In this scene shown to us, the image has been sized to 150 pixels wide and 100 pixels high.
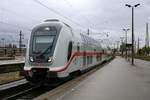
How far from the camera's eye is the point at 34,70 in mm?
17297

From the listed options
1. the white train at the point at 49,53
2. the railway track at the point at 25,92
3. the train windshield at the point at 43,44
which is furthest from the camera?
the train windshield at the point at 43,44

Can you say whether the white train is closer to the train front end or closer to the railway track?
the train front end

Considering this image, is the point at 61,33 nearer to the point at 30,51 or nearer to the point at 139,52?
the point at 30,51

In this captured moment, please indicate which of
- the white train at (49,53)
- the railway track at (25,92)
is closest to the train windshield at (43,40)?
the white train at (49,53)

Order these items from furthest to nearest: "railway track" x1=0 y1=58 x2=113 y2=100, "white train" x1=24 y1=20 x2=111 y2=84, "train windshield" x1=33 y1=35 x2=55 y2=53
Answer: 1. "train windshield" x1=33 y1=35 x2=55 y2=53
2. "white train" x1=24 y1=20 x2=111 y2=84
3. "railway track" x1=0 y1=58 x2=113 y2=100

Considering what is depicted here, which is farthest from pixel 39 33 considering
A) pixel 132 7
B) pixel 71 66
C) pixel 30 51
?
pixel 132 7

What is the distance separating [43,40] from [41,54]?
0.91 metres

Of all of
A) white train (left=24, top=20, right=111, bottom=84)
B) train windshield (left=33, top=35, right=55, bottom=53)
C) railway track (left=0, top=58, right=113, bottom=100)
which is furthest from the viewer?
train windshield (left=33, top=35, right=55, bottom=53)

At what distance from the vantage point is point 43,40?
1786 cm

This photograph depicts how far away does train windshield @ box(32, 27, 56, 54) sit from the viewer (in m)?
17.5

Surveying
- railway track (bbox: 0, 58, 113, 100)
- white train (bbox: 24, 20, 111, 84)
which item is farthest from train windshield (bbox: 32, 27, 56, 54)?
railway track (bbox: 0, 58, 113, 100)

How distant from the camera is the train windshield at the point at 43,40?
57.3 ft

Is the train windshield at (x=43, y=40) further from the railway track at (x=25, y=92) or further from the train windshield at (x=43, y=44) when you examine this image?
the railway track at (x=25, y=92)

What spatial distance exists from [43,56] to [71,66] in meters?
2.48
